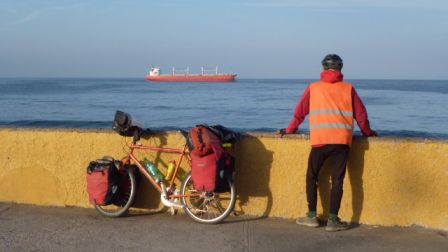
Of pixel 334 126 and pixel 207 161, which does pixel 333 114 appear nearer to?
pixel 334 126

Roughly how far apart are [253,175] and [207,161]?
0.78m

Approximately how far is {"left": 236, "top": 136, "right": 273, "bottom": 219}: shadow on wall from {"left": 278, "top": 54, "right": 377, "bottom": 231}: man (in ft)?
1.86

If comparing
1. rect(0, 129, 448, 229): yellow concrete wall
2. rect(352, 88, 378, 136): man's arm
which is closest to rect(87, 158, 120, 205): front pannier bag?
rect(0, 129, 448, 229): yellow concrete wall

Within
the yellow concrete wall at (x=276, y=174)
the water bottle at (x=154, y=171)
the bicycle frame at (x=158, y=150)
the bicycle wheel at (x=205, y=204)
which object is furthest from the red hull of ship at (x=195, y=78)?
the bicycle wheel at (x=205, y=204)

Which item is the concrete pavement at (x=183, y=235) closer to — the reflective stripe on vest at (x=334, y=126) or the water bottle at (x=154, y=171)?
the water bottle at (x=154, y=171)

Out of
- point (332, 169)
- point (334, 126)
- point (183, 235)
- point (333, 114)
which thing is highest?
point (333, 114)

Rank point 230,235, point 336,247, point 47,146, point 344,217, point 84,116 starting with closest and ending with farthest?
point 336,247 < point 230,235 < point 344,217 < point 47,146 < point 84,116

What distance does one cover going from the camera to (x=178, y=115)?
38469 millimetres

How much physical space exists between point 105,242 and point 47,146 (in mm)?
1820

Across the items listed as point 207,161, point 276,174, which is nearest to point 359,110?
point 276,174

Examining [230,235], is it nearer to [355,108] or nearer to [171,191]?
[171,191]

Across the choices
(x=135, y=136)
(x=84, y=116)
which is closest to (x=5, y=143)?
(x=135, y=136)

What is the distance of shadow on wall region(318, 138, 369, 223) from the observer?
18.3 feet

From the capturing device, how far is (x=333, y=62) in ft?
17.6
